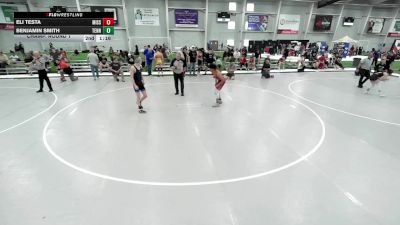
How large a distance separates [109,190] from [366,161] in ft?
18.1

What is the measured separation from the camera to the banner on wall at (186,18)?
26.3m

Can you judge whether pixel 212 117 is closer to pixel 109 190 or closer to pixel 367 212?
pixel 109 190

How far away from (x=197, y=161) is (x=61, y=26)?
10.1 m

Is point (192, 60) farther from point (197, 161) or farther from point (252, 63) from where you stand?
point (197, 161)

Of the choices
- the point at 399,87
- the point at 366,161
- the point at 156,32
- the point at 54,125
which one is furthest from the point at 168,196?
the point at 156,32

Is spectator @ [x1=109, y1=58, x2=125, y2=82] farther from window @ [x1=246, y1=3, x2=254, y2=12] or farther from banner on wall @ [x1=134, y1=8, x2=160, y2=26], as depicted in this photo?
window @ [x1=246, y1=3, x2=254, y2=12]

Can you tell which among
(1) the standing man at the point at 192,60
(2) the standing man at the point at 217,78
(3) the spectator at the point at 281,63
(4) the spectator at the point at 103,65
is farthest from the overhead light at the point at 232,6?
(2) the standing man at the point at 217,78

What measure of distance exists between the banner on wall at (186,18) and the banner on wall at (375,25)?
24.5m

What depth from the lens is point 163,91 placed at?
34.1 feet

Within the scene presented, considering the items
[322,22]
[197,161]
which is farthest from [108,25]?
[322,22]

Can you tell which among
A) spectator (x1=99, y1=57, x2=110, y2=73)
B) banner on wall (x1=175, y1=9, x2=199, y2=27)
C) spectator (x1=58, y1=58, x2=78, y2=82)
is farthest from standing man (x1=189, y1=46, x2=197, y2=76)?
banner on wall (x1=175, y1=9, x2=199, y2=27)

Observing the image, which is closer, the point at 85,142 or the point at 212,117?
the point at 85,142

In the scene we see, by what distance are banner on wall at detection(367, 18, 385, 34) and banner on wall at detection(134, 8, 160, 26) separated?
95.8 ft

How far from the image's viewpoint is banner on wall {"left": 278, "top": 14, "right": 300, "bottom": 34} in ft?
93.9
